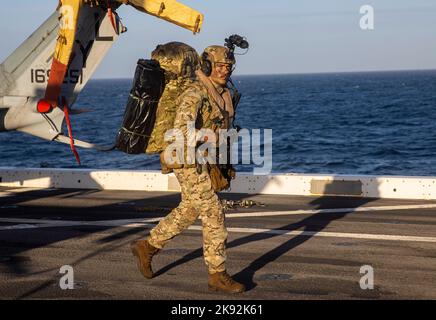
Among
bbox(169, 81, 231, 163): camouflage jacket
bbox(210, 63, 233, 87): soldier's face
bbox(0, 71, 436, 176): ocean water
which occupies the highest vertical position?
bbox(210, 63, 233, 87): soldier's face

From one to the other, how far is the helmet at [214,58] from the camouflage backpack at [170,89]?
15cm

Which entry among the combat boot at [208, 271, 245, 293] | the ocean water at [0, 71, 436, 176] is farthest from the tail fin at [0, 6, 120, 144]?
the ocean water at [0, 71, 436, 176]

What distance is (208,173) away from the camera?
795cm

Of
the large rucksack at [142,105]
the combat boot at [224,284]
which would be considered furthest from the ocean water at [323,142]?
the combat boot at [224,284]

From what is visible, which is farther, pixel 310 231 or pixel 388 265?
pixel 310 231

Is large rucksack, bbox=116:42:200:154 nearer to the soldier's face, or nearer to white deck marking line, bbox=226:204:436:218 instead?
the soldier's face

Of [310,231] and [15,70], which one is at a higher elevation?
[15,70]

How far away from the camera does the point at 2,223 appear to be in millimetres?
12031

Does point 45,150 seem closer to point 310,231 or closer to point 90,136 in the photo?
point 90,136

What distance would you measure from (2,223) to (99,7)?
5.12 m

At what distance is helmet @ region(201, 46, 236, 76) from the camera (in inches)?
319

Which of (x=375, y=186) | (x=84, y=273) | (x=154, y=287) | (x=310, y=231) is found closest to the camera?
(x=154, y=287)

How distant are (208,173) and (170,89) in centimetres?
91

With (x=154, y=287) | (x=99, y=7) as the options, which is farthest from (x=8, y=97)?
(x=154, y=287)
